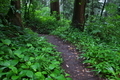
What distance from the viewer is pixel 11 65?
83.8 inches

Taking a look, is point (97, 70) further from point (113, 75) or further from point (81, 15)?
point (81, 15)

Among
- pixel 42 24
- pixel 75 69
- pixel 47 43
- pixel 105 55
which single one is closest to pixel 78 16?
pixel 42 24

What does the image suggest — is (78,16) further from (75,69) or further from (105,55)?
(75,69)

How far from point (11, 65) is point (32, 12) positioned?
29.7 ft

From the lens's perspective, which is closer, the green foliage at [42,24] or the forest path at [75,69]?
the forest path at [75,69]

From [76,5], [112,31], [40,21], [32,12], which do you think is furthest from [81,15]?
[32,12]

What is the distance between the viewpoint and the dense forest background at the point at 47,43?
2.29 m

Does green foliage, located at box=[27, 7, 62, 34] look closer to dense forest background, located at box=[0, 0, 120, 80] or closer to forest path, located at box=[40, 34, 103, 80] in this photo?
dense forest background, located at box=[0, 0, 120, 80]

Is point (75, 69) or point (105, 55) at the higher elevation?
point (105, 55)

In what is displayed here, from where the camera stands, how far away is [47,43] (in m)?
4.73

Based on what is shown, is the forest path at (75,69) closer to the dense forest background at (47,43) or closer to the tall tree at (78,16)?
the dense forest background at (47,43)

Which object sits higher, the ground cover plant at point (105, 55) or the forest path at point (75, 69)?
the ground cover plant at point (105, 55)

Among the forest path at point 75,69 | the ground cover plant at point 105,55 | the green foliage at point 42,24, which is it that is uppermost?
the green foliage at point 42,24

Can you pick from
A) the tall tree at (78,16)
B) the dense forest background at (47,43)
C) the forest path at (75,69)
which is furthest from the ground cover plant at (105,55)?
the tall tree at (78,16)
